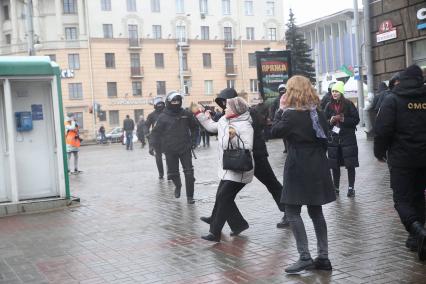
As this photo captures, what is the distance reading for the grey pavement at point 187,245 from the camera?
537 centimetres

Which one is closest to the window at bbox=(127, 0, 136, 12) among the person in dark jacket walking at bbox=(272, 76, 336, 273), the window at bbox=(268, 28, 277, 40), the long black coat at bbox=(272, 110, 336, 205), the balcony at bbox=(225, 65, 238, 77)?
the balcony at bbox=(225, 65, 238, 77)

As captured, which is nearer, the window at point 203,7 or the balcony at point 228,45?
the window at point 203,7

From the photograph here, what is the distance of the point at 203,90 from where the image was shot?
2530 inches

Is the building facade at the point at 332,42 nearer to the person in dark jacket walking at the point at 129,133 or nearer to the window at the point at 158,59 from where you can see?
the window at the point at 158,59

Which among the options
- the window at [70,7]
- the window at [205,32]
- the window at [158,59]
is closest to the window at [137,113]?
the window at [158,59]

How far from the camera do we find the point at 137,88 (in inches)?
2398

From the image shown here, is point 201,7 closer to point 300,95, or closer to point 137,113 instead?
point 137,113

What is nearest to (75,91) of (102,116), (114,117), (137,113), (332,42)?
(102,116)

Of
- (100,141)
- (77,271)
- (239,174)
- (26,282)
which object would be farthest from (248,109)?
(100,141)

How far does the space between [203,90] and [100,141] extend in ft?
56.6

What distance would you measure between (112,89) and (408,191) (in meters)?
55.8

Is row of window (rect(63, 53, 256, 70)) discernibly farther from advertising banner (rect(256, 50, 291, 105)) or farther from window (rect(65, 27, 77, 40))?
advertising banner (rect(256, 50, 291, 105))

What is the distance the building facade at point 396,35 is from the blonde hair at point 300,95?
11826 millimetres

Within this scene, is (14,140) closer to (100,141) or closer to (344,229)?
(344,229)
